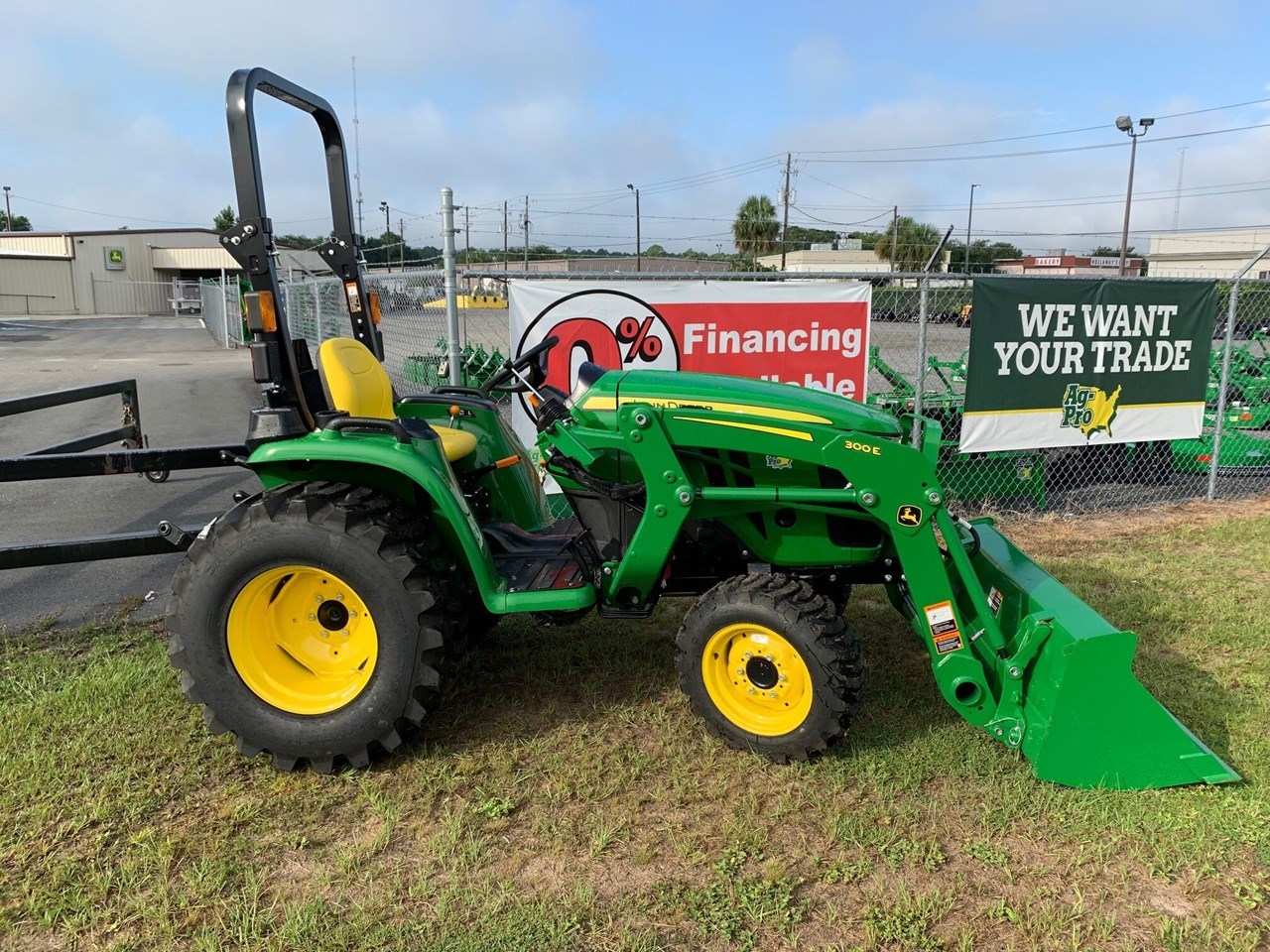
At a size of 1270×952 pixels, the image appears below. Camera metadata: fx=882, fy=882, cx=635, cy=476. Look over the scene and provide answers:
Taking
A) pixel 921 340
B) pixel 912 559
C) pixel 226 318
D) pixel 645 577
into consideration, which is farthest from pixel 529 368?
pixel 226 318

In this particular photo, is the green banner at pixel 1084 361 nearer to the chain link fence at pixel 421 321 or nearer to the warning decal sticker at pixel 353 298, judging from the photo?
the chain link fence at pixel 421 321

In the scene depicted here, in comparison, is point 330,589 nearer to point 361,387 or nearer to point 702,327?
point 361,387

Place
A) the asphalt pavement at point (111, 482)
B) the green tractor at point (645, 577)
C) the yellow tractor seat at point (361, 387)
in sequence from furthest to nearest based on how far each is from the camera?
the asphalt pavement at point (111, 482), the yellow tractor seat at point (361, 387), the green tractor at point (645, 577)

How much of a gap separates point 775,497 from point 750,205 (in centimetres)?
4719

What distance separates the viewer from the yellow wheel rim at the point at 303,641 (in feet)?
9.73

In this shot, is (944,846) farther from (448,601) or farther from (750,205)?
(750,205)

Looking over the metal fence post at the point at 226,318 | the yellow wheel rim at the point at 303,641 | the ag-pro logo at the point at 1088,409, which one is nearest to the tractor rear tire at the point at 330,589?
the yellow wheel rim at the point at 303,641

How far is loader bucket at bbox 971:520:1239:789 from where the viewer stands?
2.76 meters

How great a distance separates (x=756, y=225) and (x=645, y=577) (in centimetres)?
4513

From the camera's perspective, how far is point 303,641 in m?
3.09

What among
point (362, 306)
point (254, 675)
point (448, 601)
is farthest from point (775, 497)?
point (362, 306)

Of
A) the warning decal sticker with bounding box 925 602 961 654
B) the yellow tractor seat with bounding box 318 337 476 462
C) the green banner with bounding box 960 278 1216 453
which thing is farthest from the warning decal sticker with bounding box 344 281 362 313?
the green banner with bounding box 960 278 1216 453

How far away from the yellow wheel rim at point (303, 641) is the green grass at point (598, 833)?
0.91 ft

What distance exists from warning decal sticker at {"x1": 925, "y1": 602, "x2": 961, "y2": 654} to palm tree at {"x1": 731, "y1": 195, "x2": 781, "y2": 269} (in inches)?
1675
